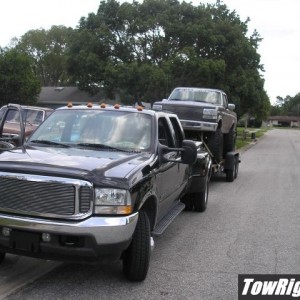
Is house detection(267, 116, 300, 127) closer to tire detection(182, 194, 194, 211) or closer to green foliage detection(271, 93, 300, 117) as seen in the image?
green foliage detection(271, 93, 300, 117)

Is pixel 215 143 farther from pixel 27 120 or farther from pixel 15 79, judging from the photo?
pixel 15 79

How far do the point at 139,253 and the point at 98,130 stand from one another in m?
1.72

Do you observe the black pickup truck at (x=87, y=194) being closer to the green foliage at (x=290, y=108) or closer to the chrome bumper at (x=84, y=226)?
the chrome bumper at (x=84, y=226)

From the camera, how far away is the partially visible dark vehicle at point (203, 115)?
11.7 metres

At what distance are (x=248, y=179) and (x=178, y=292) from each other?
33.0 ft

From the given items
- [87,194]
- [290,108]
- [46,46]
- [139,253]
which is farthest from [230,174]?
[290,108]

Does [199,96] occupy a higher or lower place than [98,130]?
higher

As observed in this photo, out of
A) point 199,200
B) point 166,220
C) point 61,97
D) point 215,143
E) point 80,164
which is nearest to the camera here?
point 80,164

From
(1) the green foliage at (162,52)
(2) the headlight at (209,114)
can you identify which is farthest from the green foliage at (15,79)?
(2) the headlight at (209,114)

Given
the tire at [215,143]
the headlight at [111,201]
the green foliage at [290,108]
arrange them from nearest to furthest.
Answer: the headlight at [111,201]
the tire at [215,143]
the green foliage at [290,108]

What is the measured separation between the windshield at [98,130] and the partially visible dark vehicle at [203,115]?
5353 millimetres

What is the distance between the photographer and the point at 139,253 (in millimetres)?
4852

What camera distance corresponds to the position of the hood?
442 cm

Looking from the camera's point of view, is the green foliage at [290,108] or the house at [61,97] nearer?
the house at [61,97]
